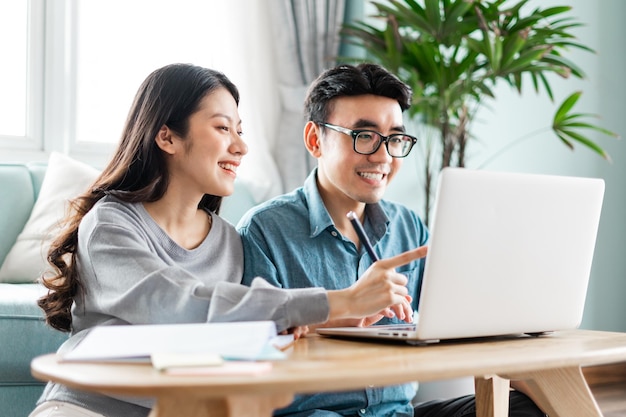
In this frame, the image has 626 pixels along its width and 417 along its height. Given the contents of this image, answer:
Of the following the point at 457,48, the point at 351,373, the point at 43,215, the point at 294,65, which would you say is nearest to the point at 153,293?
the point at 351,373

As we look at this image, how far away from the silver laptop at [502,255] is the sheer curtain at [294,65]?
202cm

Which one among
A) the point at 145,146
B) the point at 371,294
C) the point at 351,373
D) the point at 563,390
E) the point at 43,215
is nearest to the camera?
the point at 351,373

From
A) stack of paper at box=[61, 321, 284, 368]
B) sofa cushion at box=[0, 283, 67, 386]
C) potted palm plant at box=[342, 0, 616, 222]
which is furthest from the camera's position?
potted palm plant at box=[342, 0, 616, 222]

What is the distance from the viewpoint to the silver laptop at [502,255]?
1085 mm

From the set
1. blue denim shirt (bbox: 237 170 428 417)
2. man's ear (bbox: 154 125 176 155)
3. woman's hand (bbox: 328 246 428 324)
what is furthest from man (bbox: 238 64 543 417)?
woman's hand (bbox: 328 246 428 324)

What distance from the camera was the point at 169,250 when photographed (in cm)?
140

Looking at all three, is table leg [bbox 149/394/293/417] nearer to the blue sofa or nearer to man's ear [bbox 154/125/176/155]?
man's ear [bbox 154/125/176/155]

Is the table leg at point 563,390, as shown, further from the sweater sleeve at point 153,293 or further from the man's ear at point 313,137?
the man's ear at point 313,137

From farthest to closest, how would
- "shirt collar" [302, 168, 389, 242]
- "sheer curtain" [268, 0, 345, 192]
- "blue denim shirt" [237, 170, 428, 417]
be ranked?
"sheer curtain" [268, 0, 345, 192]
"shirt collar" [302, 168, 389, 242]
"blue denim shirt" [237, 170, 428, 417]

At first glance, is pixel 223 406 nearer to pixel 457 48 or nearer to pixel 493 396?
pixel 493 396

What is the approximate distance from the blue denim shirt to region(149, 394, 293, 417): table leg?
1.85 feet

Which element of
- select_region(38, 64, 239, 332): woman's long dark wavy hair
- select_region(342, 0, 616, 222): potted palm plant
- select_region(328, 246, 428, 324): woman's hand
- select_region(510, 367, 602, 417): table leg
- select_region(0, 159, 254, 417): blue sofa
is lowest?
select_region(0, 159, 254, 417): blue sofa

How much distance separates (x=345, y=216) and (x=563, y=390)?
0.59m

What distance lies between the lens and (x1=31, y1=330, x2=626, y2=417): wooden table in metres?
0.79
